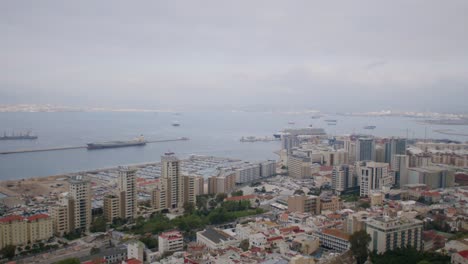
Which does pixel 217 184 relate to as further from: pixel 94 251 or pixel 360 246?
pixel 360 246

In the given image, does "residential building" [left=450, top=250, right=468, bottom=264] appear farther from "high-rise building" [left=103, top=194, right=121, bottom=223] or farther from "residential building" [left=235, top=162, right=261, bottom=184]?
"residential building" [left=235, top=162, right=261, bottom=184]

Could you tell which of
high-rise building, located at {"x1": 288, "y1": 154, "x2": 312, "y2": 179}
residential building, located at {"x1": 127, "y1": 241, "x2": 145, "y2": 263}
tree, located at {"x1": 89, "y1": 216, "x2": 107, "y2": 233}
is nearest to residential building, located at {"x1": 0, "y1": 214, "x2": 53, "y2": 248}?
tree, located at {"x1": 89, "y1": 216, "x2": 107, "y2": 233}

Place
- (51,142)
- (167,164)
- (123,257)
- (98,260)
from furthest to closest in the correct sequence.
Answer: (51,142)
(167,164)
(123,257)
(98,260)

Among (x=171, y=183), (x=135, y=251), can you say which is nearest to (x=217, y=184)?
(x=171, y=183)

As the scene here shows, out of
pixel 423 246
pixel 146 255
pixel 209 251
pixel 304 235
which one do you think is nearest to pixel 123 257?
pixel 146 255

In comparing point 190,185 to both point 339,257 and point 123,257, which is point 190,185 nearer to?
point 123,257

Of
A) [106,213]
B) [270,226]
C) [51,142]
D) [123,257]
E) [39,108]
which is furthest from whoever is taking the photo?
[39,108]
